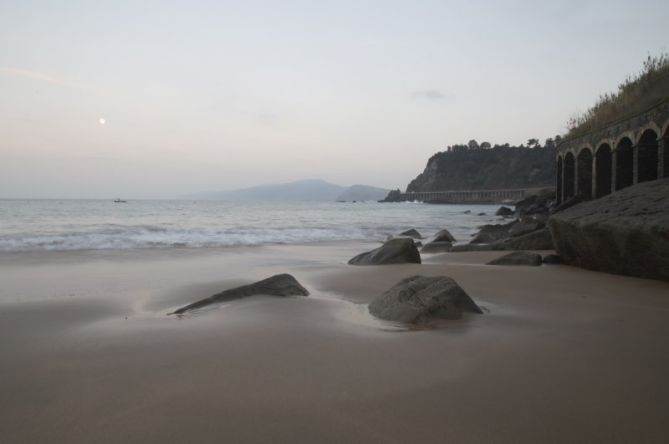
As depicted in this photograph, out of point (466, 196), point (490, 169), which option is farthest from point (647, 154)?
point (490, 169)

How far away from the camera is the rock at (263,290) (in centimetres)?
464

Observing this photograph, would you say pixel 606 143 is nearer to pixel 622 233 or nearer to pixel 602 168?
pixel 602 168

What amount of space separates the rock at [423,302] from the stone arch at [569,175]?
72.3 ft

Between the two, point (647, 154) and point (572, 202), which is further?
point (572, 202)

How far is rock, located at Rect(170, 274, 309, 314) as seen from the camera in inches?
183

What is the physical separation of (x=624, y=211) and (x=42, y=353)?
22.3ft

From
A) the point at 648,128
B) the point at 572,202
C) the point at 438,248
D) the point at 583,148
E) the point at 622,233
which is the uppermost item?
the point at 583,148

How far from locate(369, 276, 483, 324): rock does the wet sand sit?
16cm

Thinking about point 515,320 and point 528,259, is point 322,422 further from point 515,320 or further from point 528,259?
point 528,259

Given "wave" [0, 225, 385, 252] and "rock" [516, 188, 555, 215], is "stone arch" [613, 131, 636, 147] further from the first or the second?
"rock" [516, 188, 555, 215]

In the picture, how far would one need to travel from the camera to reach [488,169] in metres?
124

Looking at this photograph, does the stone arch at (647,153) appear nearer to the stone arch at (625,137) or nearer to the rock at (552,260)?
the stone arch at (625,137)

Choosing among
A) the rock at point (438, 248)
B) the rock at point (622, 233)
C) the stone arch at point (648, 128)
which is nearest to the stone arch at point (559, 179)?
the stone arch at point (648, 128)

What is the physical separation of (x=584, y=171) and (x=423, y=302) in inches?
828
